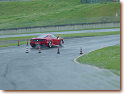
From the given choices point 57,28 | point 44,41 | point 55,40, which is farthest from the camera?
point 57,28

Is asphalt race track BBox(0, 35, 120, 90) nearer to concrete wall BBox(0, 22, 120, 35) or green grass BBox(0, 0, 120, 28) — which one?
concrete wall BBox(0, 22, 120, 35)

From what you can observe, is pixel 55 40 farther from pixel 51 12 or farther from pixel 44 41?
pixel 51 12

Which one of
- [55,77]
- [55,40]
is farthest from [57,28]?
[55,77]

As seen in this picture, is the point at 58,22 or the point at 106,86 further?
the point at 58,22

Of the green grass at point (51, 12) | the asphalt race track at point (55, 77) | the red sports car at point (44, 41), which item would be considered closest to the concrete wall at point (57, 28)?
the green grass at point (51, 12)

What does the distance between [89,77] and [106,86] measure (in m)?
1.84

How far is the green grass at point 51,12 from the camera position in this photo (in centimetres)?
5289

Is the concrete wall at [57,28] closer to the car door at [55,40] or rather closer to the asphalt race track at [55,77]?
the car door at [55,40]

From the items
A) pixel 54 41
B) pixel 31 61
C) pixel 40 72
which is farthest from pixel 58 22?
pixel 40 72

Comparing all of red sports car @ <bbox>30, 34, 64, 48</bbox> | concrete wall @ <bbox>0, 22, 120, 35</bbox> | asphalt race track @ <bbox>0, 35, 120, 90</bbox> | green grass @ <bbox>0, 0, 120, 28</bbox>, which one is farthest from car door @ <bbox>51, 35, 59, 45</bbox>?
green grass @ <bbox>0, 0, 120, 28</bbox>

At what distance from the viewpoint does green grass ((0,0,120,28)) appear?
52.9m

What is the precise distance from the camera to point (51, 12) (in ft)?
234

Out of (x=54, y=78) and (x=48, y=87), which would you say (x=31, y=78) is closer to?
Result: (x=54, y=78)

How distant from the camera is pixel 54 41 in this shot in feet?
87.4
